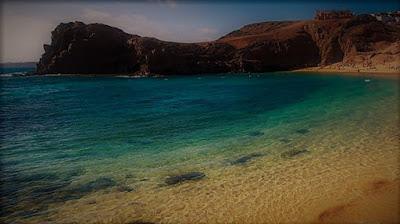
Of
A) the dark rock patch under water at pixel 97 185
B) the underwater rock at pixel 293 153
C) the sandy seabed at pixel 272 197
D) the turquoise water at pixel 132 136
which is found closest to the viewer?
the sandy seabed at pixel 272 197

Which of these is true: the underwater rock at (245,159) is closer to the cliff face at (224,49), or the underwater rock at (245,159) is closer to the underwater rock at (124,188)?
the underwater rock at (124,188)

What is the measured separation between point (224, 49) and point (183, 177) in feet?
232

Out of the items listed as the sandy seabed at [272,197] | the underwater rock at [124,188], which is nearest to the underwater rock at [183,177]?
the sandy seabed at [272,197]

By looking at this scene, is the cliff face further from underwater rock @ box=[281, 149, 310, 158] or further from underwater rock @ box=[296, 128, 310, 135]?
underwater rock @ box=[281, 149, 310, 158]

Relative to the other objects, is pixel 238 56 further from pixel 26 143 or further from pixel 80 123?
pixel 26 143

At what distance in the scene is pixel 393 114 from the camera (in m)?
22.0

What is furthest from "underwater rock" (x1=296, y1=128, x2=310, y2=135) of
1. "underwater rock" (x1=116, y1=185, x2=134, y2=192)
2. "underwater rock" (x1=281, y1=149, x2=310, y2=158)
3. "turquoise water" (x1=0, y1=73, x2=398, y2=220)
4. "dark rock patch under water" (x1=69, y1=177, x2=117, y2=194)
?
"dark rock patch under water" (x1=69, y1=177, x2=117, y2=194)

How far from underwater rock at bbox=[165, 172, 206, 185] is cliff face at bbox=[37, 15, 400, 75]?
212 feet

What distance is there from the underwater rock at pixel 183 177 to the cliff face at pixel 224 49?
6448cm

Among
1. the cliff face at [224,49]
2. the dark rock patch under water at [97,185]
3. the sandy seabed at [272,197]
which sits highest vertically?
the cliff face at [224,49]

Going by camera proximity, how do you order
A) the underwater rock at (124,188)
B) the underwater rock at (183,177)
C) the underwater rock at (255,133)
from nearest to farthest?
the underwater rock at (124,188) < the underwater rock at (183,177) < the underwater rock at (255,133)

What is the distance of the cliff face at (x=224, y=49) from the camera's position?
75562 millimetres

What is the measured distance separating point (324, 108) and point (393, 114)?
523 centimetres

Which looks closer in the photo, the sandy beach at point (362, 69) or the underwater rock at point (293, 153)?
the underwater rock at point (293, 153)
